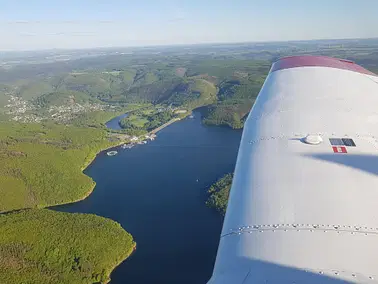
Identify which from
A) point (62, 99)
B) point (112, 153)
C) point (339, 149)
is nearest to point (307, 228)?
point (339, 149)

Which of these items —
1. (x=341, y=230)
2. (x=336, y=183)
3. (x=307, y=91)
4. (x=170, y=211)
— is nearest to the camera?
(x=341, y=230)

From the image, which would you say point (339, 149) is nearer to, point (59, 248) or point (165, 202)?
point (59, 248)

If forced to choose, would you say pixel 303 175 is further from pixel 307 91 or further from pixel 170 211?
pixel 170 211

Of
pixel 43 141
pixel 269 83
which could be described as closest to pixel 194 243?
pixel 269 83

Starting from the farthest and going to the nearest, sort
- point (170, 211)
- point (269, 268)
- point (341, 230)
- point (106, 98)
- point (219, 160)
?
1. point (106, 98)
2. point (219, 160)
3. point (170, 211)
4. point (341, 230)
5. point (269, 268)

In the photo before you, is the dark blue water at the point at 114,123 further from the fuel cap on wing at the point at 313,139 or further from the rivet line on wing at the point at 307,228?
the rivet line on wing at the point at 307,228

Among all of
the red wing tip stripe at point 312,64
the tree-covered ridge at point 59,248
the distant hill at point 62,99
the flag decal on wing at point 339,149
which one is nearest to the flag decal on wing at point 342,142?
the flag decal on wing at point 339,149
